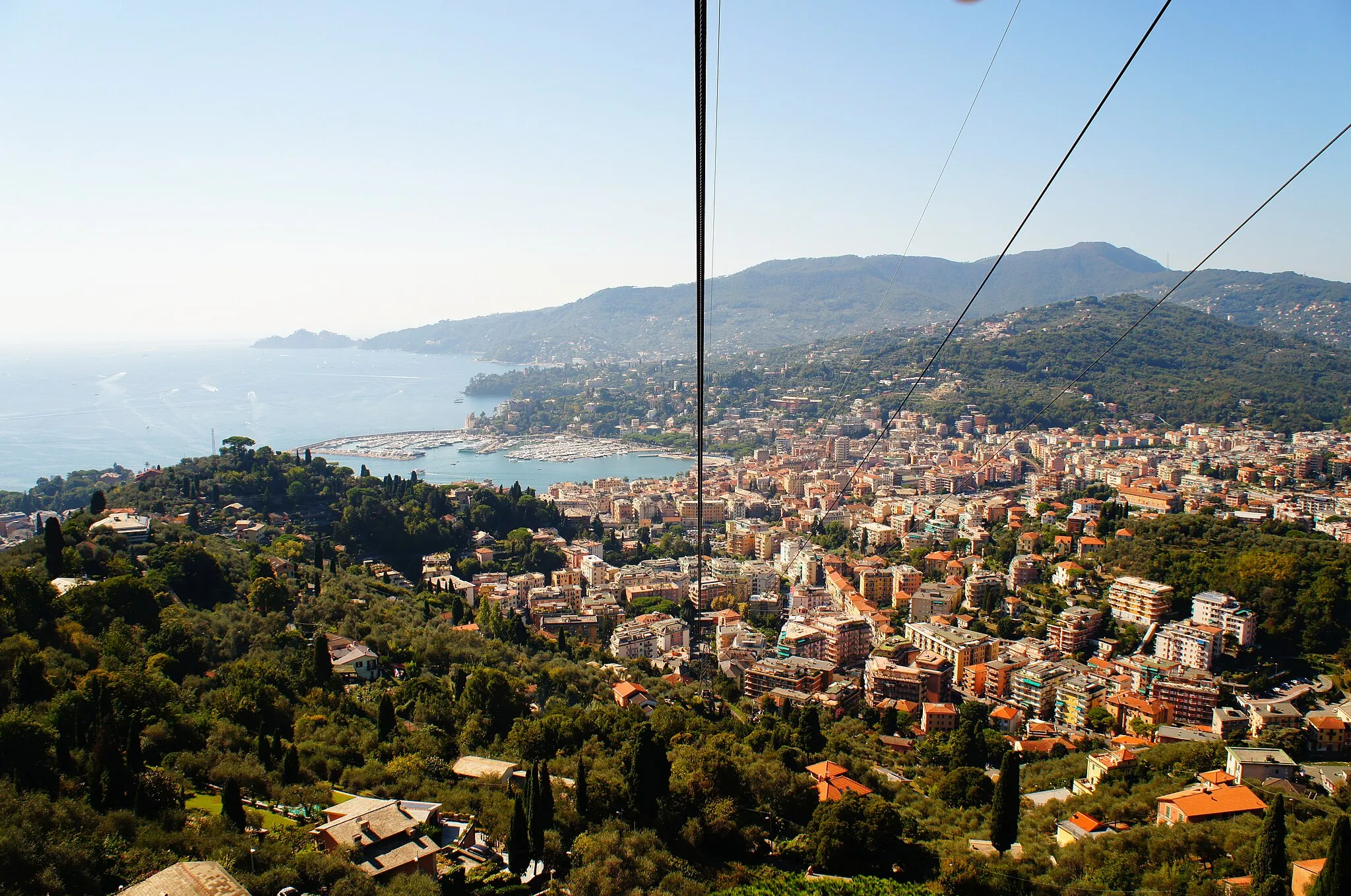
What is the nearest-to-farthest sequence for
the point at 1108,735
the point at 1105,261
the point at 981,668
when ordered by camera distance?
the point at 1108,735 → the point at 981,668 → the point at 1105,261

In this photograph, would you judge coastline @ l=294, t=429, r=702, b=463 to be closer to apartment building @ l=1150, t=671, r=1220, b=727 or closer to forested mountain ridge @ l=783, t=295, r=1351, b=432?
forested mountain ridge @ l=783, t=295, r=1351, b=432

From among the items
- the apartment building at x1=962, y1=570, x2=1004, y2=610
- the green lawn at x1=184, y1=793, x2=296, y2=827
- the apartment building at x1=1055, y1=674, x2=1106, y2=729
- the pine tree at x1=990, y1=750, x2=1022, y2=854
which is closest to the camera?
the green lawn at x1=184, y1=793, x2=296, y2=827

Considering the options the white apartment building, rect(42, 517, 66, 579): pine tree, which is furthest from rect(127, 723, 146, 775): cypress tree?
the white apartment building

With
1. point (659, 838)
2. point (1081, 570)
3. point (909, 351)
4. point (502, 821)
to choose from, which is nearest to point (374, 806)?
point (502, 821)

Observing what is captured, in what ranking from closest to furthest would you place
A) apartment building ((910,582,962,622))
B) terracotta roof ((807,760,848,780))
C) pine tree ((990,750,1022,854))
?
pine tree ((990,750,1022,854)) → terracotta roof ((807,760,848,780)) → apartment building ((910,582,962,622))

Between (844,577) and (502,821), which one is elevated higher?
(502,821)

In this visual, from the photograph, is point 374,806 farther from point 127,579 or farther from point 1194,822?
point 1194,822

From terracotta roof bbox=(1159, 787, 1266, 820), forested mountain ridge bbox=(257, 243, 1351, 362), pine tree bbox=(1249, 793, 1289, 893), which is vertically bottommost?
terracotta roof bbox=(1159, 787, 1266, 820)
